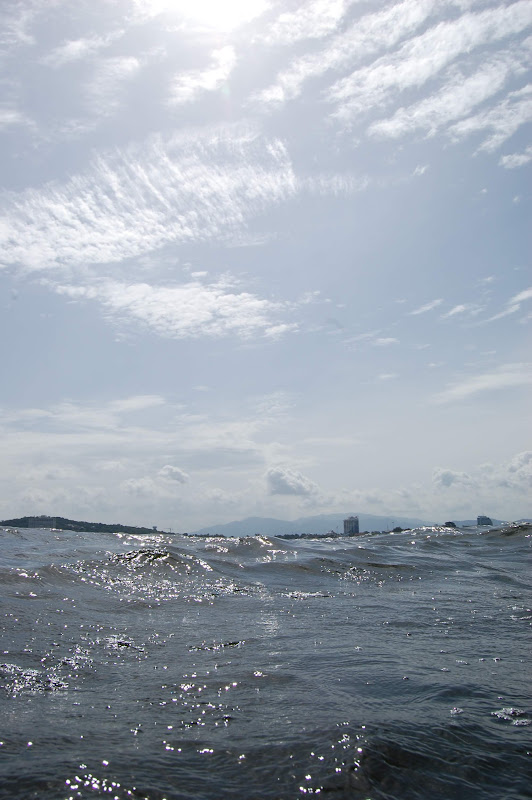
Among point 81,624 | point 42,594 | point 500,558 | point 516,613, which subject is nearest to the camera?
point 81,624

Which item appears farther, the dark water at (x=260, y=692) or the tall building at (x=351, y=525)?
the tall building at (x=351, y=525)

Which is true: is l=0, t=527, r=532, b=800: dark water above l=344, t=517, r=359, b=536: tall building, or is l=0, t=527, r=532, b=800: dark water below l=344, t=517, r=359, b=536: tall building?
above

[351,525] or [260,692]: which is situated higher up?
[260,692]

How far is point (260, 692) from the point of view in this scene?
23.6 feet

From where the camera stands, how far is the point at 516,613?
498 inches

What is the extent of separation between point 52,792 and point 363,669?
192 inches

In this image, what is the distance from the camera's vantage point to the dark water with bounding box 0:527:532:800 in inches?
197

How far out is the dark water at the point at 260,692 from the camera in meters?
5.00

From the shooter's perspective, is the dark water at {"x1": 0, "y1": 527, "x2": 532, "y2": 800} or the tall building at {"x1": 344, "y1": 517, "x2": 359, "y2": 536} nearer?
the dark water at {"x1": 0, "y1": 527, "x2": 532, "y2": 800}

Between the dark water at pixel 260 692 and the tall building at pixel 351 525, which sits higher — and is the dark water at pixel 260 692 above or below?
above

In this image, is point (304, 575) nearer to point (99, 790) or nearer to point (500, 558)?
point (500, 558)

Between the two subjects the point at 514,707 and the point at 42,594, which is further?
the point at 42,594

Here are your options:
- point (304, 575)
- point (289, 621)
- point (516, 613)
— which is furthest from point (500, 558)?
point (289, 621)

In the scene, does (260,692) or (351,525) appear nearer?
(260,692)
